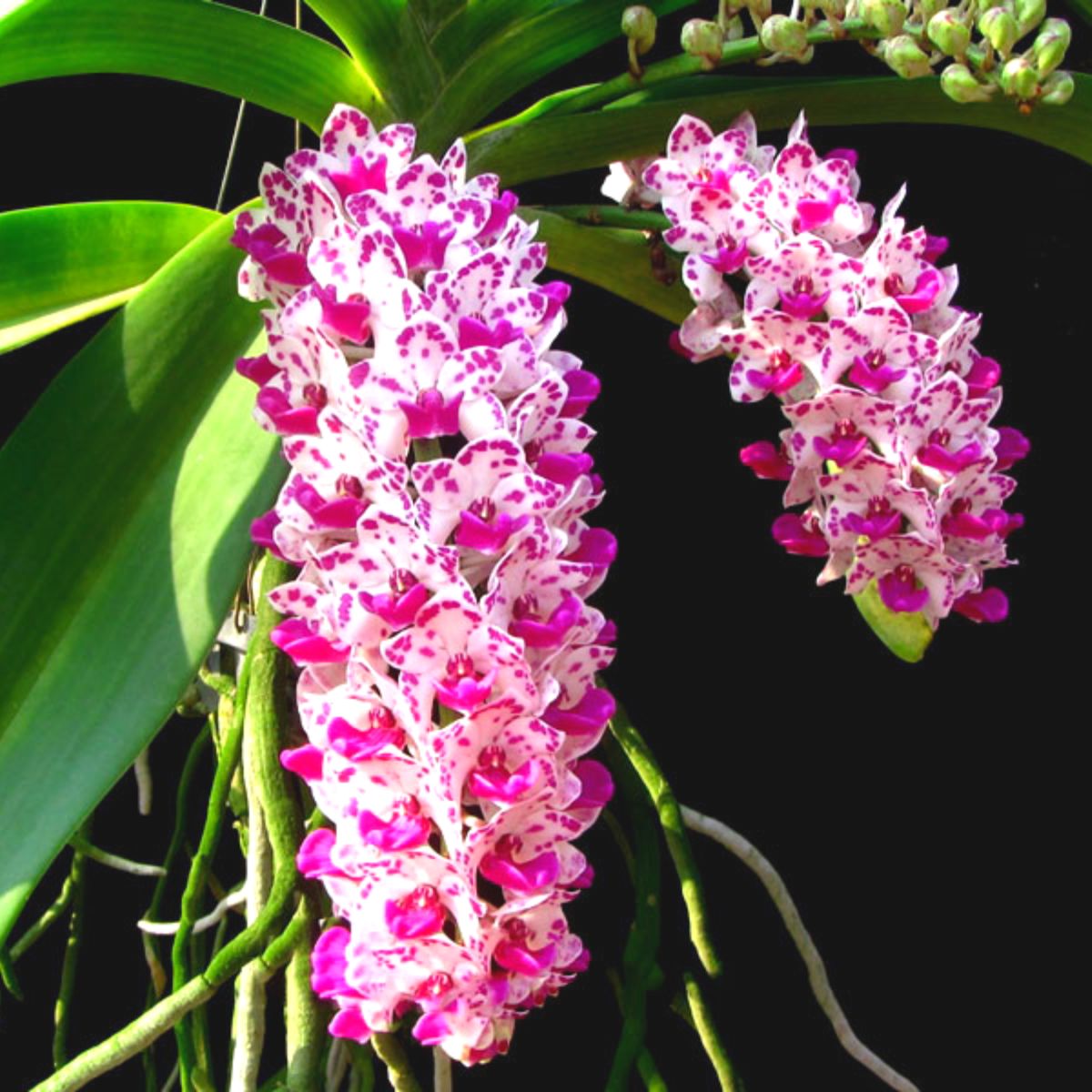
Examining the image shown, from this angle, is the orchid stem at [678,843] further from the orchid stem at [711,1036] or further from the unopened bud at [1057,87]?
the unopened bud at [1057,87]

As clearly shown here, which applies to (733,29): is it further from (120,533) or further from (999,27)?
(120,533)

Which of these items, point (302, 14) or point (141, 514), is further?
point (302, 14)

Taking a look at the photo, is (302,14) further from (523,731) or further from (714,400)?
(523,731)

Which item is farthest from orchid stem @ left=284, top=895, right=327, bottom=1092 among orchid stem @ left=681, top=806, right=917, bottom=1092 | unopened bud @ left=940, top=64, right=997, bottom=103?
unopened bud @ left=940, top=64, right=997, bottom=103

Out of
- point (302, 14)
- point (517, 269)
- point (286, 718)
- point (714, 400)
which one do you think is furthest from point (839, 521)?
point (302, 14)

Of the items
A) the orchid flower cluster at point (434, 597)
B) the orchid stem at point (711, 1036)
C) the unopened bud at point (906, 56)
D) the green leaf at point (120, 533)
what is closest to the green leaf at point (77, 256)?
the green leaf at point (120, 533)
